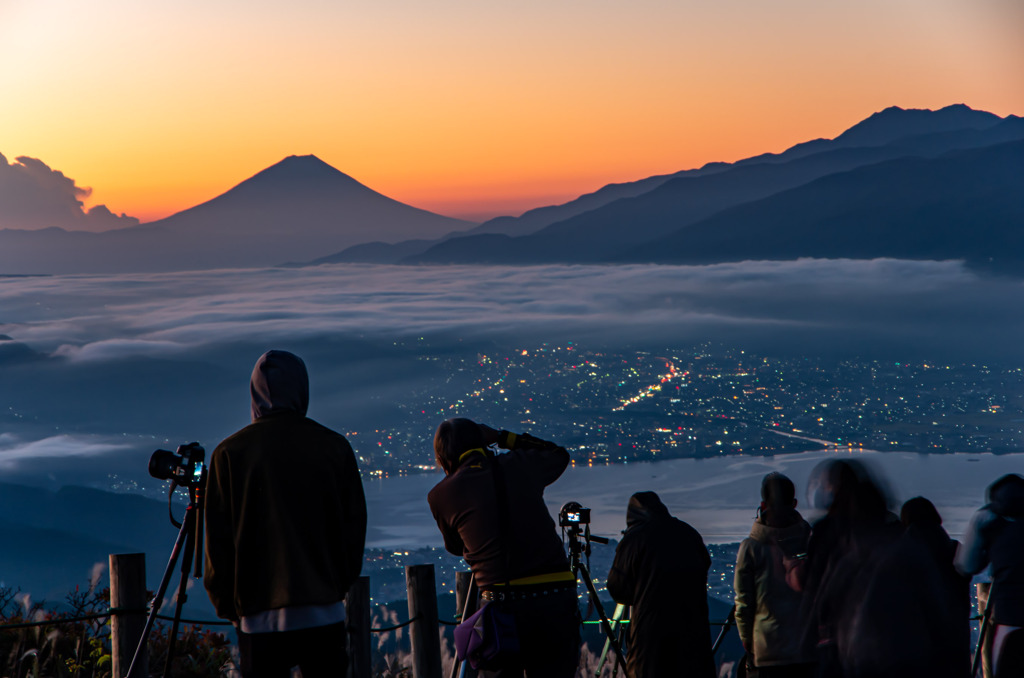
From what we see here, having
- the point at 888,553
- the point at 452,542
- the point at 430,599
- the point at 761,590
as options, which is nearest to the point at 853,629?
the point at 888,553

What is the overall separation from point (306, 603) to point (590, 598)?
2184 millimetres

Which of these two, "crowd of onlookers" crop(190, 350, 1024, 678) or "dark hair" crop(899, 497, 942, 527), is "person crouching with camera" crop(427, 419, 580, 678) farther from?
"dark hair" crop(899, 497, 942, 527)

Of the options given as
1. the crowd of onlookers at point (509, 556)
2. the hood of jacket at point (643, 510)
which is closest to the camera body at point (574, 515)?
the hood of jacket at point (643, 510)

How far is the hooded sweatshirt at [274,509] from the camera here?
12.8ft

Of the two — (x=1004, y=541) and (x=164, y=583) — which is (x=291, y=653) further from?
(x=1004, y=541)

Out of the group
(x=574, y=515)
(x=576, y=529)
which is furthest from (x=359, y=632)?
(x=574, y=515)

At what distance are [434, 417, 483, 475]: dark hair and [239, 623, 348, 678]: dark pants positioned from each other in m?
0.90

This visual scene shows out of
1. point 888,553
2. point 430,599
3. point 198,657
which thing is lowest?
point 198,657

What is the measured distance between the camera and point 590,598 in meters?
5.67

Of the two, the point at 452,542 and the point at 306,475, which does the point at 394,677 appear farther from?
the point at 306,475

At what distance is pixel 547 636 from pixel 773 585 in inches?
68.3

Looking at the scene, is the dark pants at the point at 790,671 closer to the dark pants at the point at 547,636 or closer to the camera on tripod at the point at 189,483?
the dark pants at the point at 547,636

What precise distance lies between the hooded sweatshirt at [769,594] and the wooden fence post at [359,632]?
258 cm

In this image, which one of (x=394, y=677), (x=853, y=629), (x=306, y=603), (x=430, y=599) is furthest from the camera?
(x=394, y=677)
